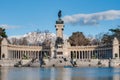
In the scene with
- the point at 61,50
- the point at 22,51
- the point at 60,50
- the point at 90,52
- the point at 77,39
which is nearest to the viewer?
the point at 60,50

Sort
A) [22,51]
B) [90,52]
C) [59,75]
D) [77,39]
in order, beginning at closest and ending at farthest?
[59,75] → [22,51] → [90,52] → [77,39]

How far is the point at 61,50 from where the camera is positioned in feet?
427

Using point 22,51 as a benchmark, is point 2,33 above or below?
above

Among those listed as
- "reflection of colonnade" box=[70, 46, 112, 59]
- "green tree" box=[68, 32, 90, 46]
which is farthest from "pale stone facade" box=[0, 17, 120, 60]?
"green tree" box=[68, 32, 90, 46]

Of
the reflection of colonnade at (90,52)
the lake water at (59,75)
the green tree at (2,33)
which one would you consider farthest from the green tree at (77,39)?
the lake water at (59,75)

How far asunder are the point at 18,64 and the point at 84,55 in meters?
30.5

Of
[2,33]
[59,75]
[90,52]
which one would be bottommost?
[59,75]

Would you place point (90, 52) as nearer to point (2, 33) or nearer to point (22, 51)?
point (22, 51)

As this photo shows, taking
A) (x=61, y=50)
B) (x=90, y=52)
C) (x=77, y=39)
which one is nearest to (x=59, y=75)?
(x=61, y=50)

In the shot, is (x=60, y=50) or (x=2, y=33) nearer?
(x=60, y=50)

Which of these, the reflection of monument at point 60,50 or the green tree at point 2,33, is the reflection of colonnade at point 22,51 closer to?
the reflection of monument at point 60,50

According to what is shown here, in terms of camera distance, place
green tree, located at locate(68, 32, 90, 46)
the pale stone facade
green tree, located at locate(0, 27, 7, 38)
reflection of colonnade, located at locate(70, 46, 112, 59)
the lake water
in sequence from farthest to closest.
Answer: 1. green tree, located at locate(68, 32, 90, 46)
2. green tree, located at locate(0, 27, 7, 38)
3. reflection of colonnade, located at locate(70, 46, 112, 59)
4. the pale stone facade
5. the lake water

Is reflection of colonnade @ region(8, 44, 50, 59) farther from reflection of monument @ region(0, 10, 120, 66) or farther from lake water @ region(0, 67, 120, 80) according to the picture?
lake water @ region(0, 67, 120, 80)

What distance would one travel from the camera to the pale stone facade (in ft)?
407
